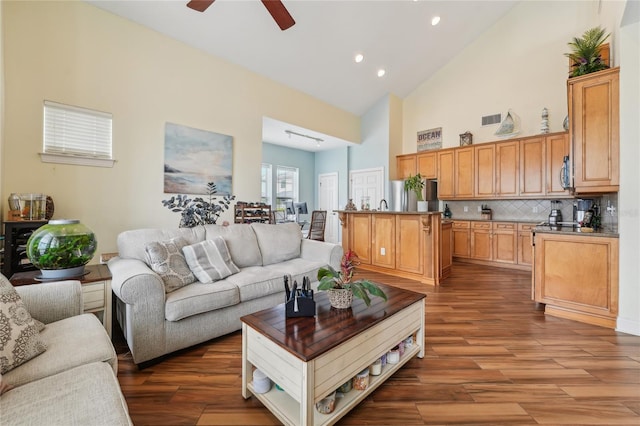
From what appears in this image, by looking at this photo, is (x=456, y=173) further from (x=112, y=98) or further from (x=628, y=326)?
(x=112, y=98)

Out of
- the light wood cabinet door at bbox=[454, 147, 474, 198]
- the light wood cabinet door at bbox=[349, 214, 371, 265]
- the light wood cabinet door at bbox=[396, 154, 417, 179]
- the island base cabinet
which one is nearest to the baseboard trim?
the island base cabinet

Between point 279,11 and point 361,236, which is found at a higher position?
point 279,11

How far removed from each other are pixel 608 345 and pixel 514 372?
107cm

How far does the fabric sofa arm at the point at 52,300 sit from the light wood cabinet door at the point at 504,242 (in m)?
5.82

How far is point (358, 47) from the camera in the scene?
4738 mm

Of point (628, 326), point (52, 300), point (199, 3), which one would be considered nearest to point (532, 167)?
point (628, 326)

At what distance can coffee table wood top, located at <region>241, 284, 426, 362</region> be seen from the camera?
1218 mm

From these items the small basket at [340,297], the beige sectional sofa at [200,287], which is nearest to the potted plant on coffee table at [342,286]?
the small basket at [340,297]

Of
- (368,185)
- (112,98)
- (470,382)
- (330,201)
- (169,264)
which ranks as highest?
(112,98)

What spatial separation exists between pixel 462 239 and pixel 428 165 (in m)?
1.82

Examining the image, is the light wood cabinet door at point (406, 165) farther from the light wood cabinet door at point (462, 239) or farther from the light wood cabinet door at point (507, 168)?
the light wood cabinet door at point (507, 168)

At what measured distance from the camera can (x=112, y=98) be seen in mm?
3326

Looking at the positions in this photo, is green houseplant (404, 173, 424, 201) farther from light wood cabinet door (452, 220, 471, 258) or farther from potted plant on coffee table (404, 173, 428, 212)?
light wood cabinet door (452, 220, 471, 258)

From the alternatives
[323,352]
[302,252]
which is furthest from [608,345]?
[302,252]
